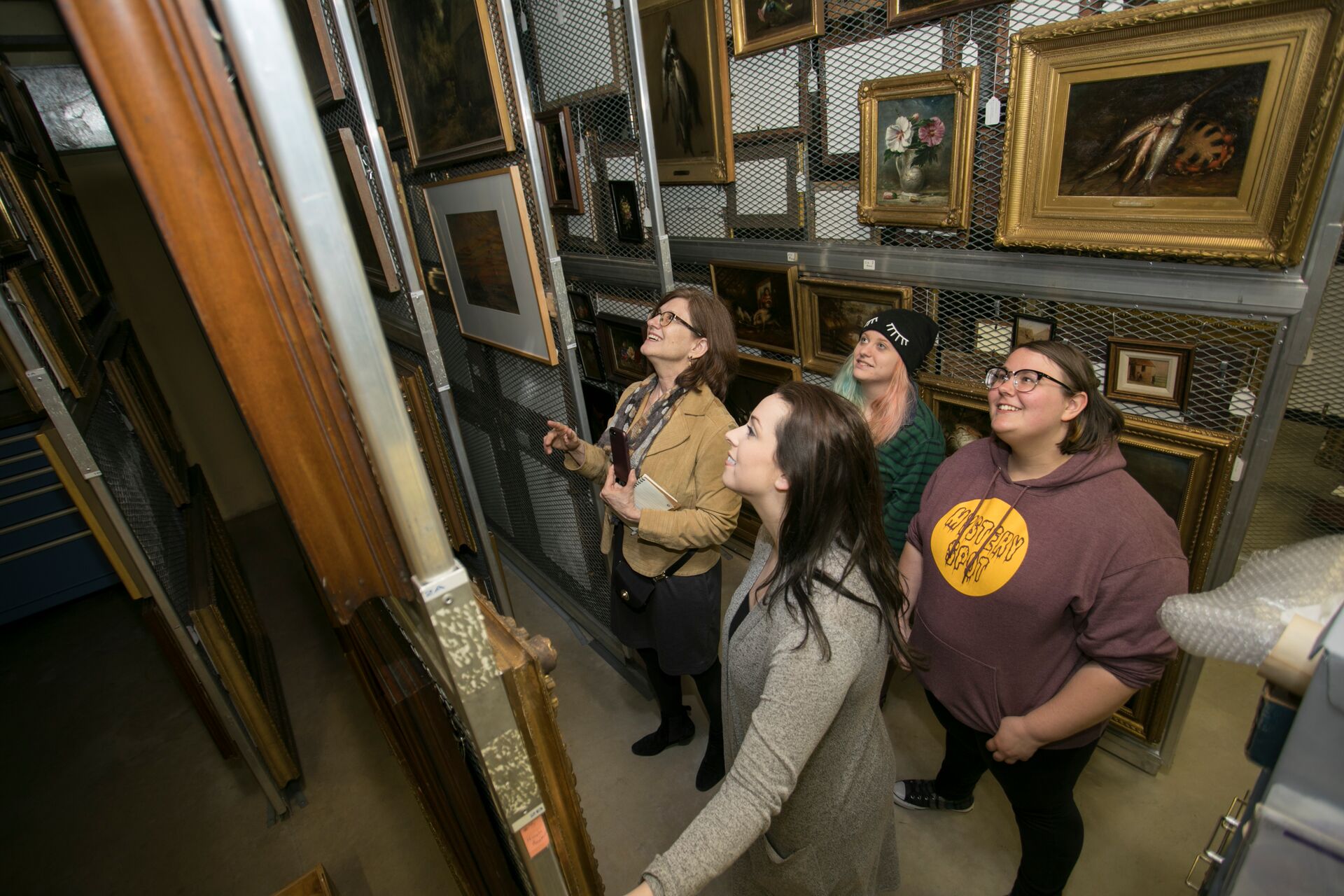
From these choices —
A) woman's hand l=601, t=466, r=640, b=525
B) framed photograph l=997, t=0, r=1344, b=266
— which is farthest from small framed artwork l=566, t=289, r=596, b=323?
framed photograph l=997, t=0, r=1344, b=266

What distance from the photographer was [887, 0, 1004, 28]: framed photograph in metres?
2.03

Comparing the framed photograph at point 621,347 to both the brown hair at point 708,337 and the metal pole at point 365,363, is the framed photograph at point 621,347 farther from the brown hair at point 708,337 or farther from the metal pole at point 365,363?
the metal pole at point 365,363

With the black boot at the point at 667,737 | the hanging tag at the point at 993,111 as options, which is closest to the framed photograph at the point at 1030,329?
the hanging tag at the point at 993,111

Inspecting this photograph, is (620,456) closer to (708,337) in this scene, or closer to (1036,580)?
(708,337)

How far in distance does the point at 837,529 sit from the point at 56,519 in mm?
5681

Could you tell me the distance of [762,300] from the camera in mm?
3250

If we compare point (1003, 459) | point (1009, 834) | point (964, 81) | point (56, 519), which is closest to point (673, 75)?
point (964, 81)

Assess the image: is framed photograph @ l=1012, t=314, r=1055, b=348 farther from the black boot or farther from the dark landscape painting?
the black boot

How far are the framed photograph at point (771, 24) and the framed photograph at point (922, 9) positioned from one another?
0.34m

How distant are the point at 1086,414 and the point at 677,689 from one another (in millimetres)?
2053

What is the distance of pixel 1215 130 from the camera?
5.67ft

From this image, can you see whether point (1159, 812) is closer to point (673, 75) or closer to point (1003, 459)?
point (1003, 459)

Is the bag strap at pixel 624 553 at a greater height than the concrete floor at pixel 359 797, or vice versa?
the bag strap at pixel 624 553

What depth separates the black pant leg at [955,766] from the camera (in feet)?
7.37
